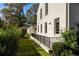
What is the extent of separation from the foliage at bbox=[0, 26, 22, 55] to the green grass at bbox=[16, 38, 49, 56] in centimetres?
15

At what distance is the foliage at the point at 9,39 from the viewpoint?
26.9ft

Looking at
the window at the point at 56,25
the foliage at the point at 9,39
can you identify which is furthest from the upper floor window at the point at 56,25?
the foliage at the point at 9,39

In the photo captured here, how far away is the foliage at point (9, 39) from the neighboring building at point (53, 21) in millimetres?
609

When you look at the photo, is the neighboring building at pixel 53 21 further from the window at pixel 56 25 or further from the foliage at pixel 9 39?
the foliage at pixel 9 39

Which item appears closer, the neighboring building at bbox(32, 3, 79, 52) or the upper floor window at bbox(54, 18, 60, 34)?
the neighboring building at bbox(32, 3, 79, 52)

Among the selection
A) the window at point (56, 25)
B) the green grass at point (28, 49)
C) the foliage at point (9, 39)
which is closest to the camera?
the foliage at point (9, 39)

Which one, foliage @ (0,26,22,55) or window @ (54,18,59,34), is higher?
window @ (54,18,59,34)

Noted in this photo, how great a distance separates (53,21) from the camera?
856cm

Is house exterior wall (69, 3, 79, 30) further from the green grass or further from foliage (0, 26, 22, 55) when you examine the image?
foliage (0, 26, 22, 55)

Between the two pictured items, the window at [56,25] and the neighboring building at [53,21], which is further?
the window at [56,25]

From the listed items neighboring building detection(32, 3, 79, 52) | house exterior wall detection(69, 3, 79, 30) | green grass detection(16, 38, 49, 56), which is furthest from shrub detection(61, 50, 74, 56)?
house exterior wall detection(69, 3, 79, 30)

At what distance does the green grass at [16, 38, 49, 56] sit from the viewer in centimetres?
830

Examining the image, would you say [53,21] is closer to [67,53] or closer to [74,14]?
[74,14]

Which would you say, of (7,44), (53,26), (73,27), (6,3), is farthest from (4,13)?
(73,27)
